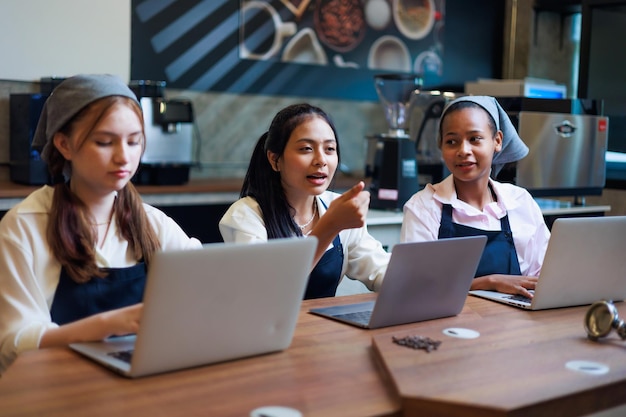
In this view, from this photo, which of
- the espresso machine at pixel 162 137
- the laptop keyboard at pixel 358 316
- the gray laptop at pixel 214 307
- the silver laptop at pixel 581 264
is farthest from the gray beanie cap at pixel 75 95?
the espresso machine at pixel 162 137

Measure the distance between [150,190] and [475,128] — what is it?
5.12 feet

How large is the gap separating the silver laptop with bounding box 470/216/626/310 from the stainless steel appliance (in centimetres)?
158

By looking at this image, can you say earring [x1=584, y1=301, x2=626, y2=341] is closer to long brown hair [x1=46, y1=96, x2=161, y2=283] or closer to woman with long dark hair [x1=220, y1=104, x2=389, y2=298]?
woman with long dark hair [x1=220, y1=104, x2=389, y2=298]

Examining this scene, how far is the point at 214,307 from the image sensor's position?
1.25 metres

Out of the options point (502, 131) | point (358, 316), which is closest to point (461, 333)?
point (358, 316)

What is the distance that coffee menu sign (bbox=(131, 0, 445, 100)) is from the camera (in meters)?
4.08

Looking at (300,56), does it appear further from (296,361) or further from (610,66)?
(296,361)

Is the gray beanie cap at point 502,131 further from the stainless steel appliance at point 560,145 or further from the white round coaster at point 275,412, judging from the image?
the white round coaster at point 275,412

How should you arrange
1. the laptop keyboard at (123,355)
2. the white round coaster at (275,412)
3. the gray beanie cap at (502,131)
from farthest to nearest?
the gray beanie cap at (502,131), the laptop keyboard at (123,355), the white round coaster at (275,412)

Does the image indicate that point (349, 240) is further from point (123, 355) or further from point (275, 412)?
point (275, 412)

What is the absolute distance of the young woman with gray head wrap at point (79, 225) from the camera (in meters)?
1.52

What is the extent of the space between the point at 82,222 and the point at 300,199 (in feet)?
2.25

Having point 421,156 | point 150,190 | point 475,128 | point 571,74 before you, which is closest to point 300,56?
point 421,156

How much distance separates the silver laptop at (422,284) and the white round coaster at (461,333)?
83mm
